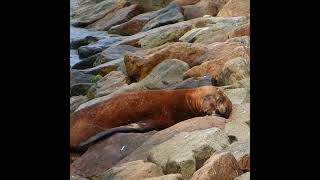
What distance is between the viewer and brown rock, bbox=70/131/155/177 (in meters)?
6.14

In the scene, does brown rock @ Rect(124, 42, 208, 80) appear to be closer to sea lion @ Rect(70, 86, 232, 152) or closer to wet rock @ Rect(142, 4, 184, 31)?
sea lion @ Rect(70, 86, 232, 152)

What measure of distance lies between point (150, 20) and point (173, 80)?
8912mm

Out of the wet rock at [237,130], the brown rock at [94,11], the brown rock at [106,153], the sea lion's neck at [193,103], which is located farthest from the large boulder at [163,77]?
the brown rock at [94,11]

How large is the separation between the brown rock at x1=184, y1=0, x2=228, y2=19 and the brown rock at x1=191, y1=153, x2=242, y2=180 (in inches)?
466

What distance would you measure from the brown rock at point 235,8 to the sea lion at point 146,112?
776cm

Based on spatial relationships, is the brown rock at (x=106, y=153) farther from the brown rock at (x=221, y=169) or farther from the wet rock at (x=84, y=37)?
the wet rock at (x=84, y=37)

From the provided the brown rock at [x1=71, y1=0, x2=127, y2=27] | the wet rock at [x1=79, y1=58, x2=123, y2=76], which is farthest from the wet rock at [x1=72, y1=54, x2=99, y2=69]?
the brown rock at [x1=71, y1=0, x2=127, y2=27]

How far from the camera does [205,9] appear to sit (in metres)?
16.4

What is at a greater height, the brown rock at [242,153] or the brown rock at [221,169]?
the brown rock at [221,169]

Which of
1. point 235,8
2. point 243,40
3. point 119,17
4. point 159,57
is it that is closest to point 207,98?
point 243,40

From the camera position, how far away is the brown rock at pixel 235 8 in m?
14.5
